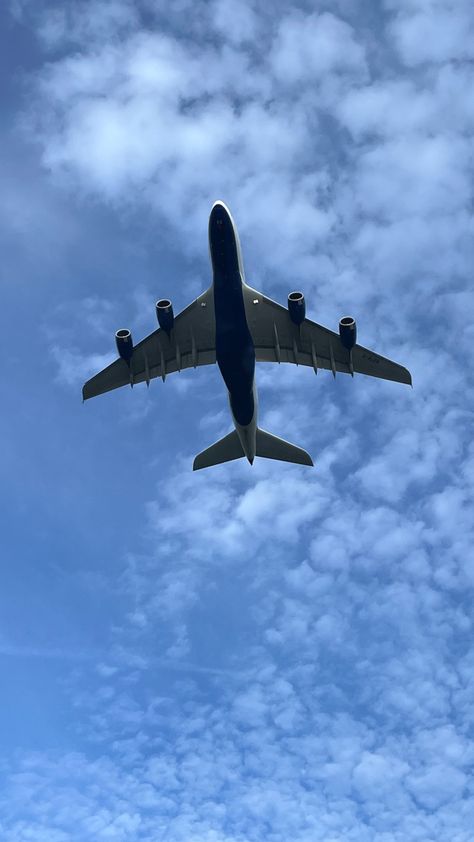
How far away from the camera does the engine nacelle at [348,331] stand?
43.7 meters

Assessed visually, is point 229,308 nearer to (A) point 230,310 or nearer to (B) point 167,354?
(A) point 230,310

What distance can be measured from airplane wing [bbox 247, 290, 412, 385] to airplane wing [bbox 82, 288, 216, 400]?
8.16 feet

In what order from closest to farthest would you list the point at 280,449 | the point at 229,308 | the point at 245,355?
the point at 229,308 → the point at 245,355 → the point at 280,449

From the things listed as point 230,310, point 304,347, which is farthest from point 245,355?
point 304,347

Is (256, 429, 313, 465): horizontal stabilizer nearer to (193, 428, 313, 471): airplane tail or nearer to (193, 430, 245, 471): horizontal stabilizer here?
(193, 428, 313, 471): airplane tail

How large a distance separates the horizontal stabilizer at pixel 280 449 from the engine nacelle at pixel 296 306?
259 inches

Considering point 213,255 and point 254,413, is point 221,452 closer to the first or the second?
point 254,413

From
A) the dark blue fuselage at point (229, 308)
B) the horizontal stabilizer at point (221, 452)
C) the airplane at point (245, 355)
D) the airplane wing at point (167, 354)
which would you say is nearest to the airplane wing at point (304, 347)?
the airplane at point (245, 355)

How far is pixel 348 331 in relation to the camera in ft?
143

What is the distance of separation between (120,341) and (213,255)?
7.30 m

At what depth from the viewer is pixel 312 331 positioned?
46500mm

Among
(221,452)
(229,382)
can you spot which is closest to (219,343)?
(229,382)

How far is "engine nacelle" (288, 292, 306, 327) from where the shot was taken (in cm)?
4441

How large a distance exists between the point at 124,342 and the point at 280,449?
397 inches
